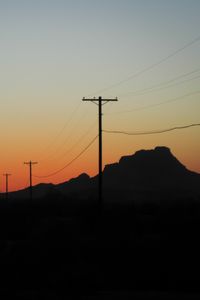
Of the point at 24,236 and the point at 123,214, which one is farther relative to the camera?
the point at 123,214

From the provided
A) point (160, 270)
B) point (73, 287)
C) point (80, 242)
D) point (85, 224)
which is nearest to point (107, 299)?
point (73, 287)

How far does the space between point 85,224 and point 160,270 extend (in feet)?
84.0

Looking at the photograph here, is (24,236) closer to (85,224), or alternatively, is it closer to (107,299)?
(85,224)

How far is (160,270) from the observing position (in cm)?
3319

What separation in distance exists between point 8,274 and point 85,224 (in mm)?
25444

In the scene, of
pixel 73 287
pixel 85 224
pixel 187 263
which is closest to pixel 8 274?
pixel 73 287

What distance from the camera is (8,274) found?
Answer: 33.2 meters

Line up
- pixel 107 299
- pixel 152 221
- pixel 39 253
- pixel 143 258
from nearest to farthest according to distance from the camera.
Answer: pixel 107 299 → pixel 143 258 → pixel 39 253 → pixel 152 221

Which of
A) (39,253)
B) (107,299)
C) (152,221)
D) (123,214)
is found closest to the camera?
(107,299)

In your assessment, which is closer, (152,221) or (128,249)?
(128,249)

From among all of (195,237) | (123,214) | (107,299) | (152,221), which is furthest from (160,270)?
(123,214)

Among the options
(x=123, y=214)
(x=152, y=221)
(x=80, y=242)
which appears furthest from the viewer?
(x=123, y=214)

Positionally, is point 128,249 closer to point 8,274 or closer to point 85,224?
point 8,274

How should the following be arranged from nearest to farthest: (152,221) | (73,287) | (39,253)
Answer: (73,287) → (39,253) → (152,221)
